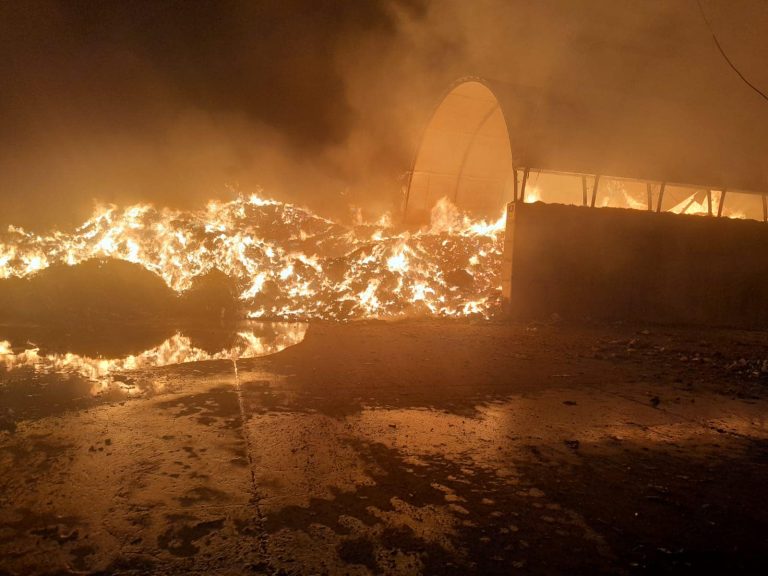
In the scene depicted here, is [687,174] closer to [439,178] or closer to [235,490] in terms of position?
[439,178]

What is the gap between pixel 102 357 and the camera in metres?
5.88

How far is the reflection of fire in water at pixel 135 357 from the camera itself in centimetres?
520

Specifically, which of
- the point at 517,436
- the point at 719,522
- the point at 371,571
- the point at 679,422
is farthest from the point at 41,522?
the point at 679,422

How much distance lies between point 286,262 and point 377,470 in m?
8.52

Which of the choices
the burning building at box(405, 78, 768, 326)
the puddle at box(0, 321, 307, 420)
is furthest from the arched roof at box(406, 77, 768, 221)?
the puddle at box(0, 321, 307, 420)

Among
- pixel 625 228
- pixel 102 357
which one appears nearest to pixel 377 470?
pixel 102 357

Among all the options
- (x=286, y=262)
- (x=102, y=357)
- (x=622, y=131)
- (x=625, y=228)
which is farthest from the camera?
(x=286, y=262)

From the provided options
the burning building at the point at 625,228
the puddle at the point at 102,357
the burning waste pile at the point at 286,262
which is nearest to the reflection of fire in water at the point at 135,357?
the puddle at the point at 102,357

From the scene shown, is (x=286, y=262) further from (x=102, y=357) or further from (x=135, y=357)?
(x=102, y=357)

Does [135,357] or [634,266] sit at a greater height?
[634,266]

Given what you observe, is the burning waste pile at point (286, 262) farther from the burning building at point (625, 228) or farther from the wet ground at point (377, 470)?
the wet ground at point (377, 470)

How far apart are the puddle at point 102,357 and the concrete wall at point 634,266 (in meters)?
4.49

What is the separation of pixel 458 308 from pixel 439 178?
5.47m

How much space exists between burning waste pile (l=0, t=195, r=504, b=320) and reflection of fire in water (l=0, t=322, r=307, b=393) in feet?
7.77
